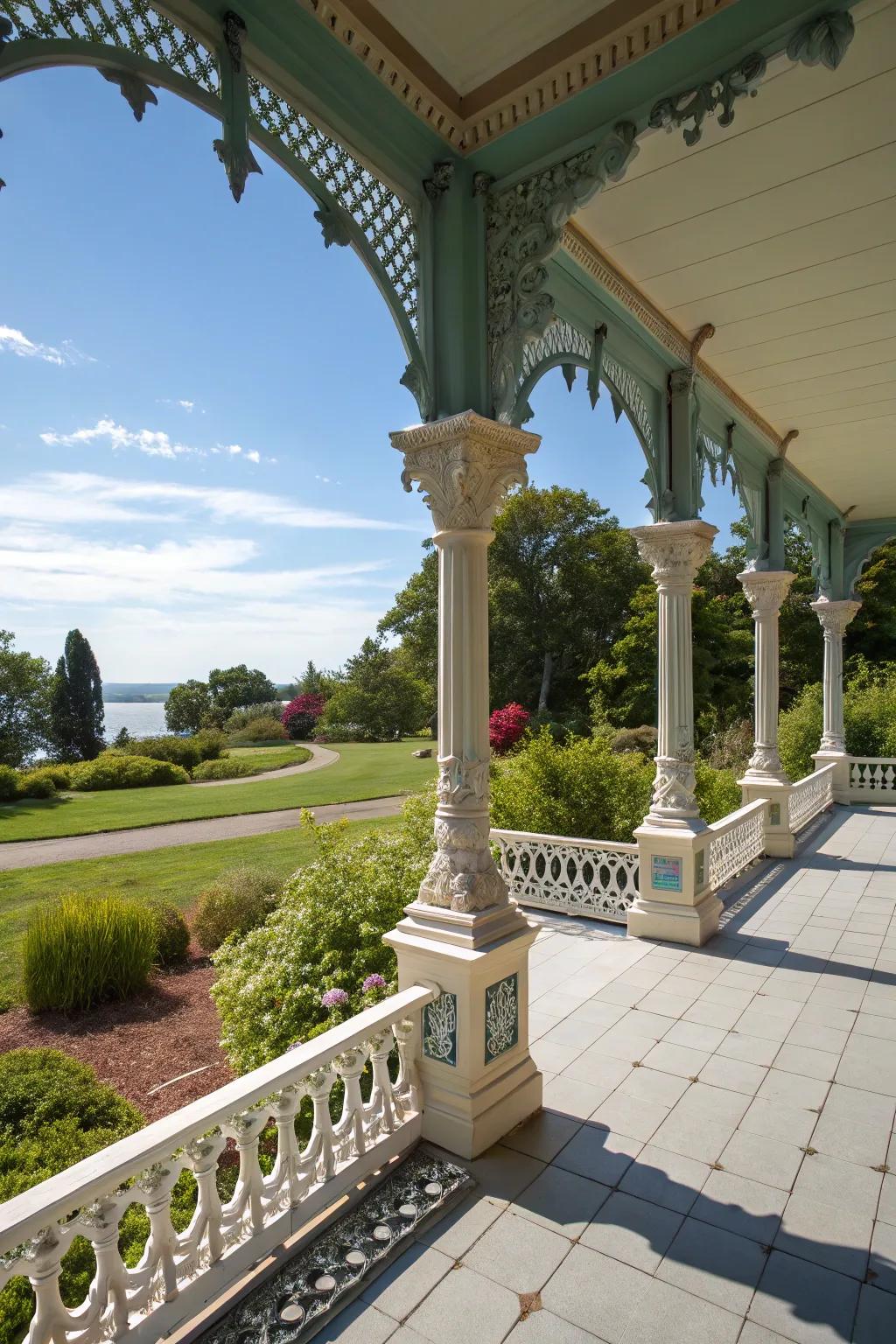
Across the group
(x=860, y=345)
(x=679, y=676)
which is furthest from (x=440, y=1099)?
(x=860, y=345)

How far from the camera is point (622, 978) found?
178 inches

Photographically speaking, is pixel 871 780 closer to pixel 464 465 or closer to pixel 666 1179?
pixel 666 1179

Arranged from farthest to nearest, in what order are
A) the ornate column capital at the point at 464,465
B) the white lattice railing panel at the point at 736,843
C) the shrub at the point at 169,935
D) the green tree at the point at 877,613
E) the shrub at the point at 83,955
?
the green tree at the point at 877,613 < the shrub at the point at 169,935 < the white lattice railing panel at the point at 736,843 < the shrub at the point at 83,955 < the ornate column capital at the point at 464,465

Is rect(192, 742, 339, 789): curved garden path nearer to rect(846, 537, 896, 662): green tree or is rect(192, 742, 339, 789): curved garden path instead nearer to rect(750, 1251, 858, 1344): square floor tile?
rect(750, 1251, 858, 1344): square floor tile

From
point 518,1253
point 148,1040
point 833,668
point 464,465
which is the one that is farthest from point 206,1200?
point 833,668

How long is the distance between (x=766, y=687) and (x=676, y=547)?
11.6ft

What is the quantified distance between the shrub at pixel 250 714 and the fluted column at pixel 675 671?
1857 centimetres

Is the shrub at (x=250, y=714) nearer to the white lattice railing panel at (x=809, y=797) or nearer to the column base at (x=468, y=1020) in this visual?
the white lattice railing panel at (x=809, y=797)

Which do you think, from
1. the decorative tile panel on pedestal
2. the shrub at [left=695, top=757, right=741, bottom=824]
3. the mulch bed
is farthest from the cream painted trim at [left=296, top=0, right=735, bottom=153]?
the shrub at [left=695, top=757, right=741, bottom=824]

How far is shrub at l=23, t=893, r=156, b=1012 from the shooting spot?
545 centimetres

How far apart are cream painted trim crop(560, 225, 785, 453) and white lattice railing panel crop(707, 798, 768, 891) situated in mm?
3496

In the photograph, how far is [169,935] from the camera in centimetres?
642

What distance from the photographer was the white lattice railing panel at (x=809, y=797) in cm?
884

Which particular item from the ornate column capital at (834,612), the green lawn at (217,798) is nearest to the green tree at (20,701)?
the green lawn at (217,798)
